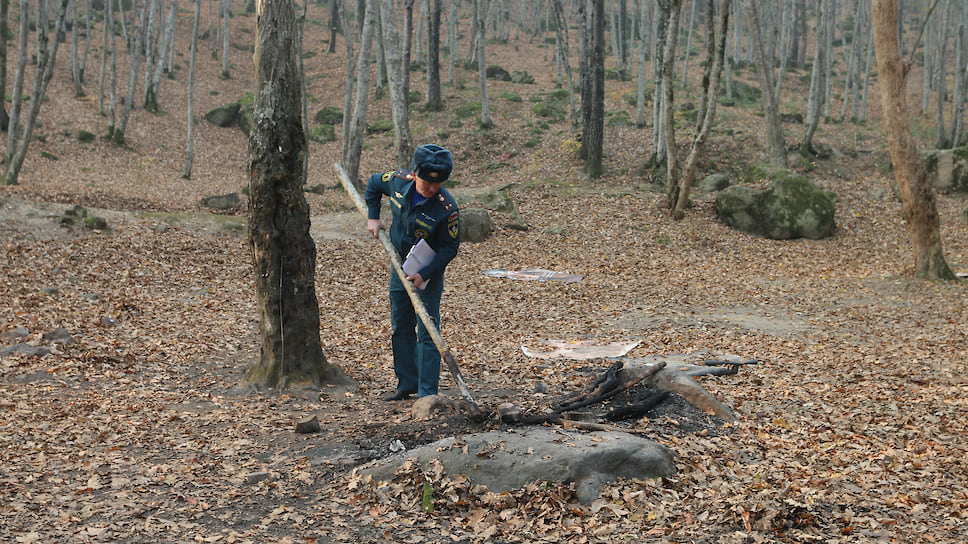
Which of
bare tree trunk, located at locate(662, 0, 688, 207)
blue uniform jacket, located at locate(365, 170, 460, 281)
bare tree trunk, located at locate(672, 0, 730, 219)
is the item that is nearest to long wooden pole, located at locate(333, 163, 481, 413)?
blue uniform jacket, located at locate(365, 170, 460, 281)

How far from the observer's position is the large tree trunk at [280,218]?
5.97 m

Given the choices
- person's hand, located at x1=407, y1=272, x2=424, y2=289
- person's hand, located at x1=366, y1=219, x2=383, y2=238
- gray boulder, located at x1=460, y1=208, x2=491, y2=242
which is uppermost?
person's hand, located at x1=366, y1=219, x2=383, y2=238

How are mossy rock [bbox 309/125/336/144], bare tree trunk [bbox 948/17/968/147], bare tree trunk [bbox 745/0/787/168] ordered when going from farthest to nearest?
mossy rock [bbox 309/125/336/144] < bare tree trunk [bbox 948/17/968/147] < bare tree trunk [bbox 745/0/787/168]

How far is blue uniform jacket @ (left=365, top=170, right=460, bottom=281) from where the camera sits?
17.9 feet

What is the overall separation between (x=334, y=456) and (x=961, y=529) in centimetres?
346

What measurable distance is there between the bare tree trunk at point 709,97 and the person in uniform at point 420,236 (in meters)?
11.1

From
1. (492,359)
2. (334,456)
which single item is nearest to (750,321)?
(492,359)

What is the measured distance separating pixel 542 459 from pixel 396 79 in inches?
452

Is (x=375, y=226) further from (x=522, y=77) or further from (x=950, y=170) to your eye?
(x=522, y=77)

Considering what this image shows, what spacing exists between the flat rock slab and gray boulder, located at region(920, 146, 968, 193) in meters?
17.8

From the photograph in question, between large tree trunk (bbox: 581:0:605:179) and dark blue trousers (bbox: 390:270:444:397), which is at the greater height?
large tree trunk (bbox: 581:0:605:179)

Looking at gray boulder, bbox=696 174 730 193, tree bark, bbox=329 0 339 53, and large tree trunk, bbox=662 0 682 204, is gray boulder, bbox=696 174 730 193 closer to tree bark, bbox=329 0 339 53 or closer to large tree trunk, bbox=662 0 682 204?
large tree trunk, bbox=662 0 682 204

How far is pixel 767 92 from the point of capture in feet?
57.7

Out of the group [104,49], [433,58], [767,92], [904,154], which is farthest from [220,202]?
[904,154]
